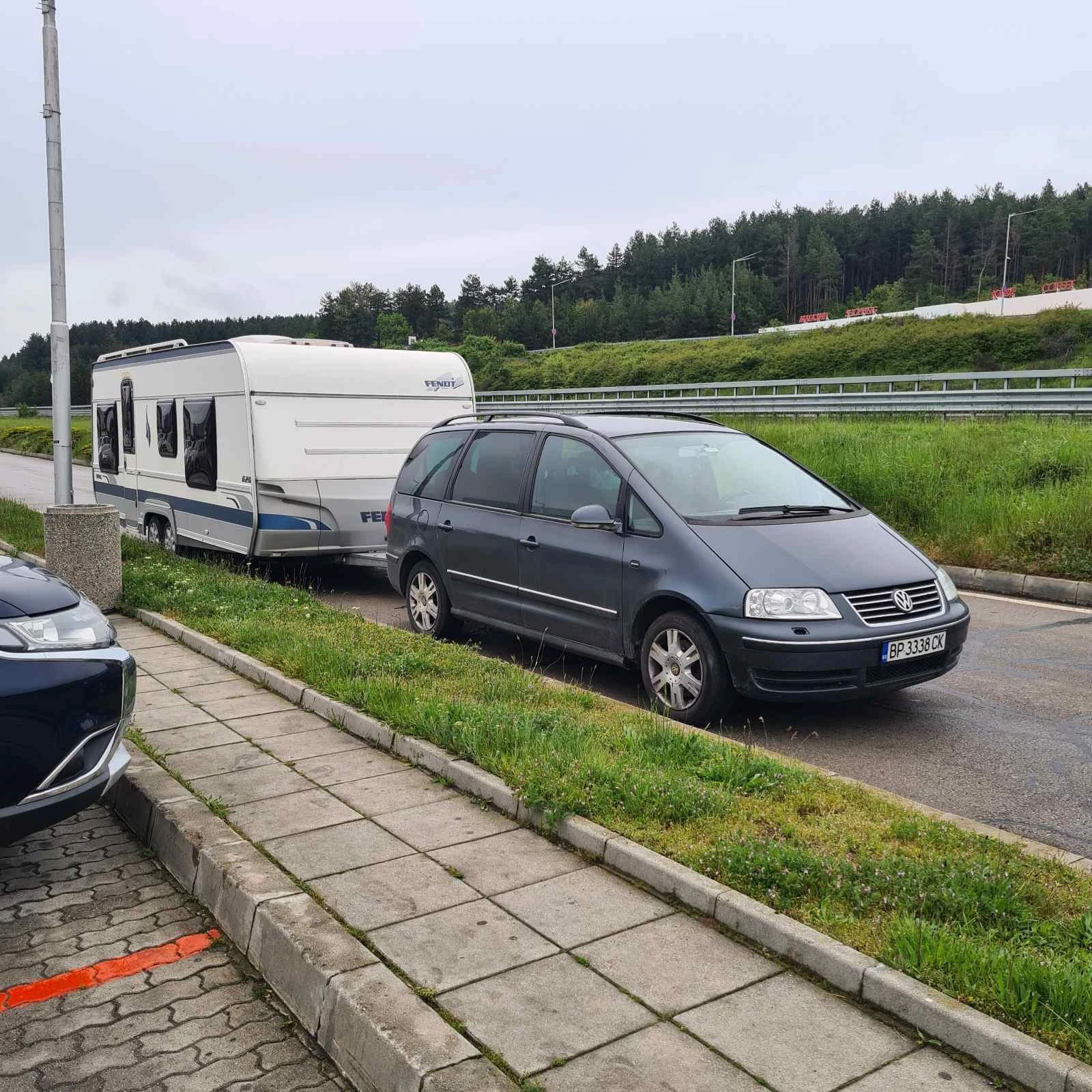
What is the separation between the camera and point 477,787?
4.68 metres

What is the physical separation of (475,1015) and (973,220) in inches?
4754

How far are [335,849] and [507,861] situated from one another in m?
0.68

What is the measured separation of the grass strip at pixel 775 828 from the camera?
301cm

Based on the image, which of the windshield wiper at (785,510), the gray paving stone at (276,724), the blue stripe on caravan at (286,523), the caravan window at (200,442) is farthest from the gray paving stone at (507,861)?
the caravan window at (200,442)

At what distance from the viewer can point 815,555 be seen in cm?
611

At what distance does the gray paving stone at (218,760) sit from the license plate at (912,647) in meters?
3.28

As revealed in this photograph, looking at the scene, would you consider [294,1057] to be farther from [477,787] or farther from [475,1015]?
[477,787]

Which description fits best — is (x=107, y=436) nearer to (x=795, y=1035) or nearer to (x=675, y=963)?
(x=675, y=963)

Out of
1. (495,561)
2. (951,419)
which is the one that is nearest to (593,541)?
(495,561)

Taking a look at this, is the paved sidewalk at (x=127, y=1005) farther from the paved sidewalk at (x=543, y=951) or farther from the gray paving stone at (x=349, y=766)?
the gray paving stone at (x=349, y=766)

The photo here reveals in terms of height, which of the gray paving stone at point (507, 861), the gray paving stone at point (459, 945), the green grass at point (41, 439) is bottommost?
the green grass at point (41, 439)

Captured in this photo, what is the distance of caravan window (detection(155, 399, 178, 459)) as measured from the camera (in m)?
12.4

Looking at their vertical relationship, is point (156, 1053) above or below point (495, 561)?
below

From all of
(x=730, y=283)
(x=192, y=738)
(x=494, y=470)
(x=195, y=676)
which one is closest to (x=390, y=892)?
(x=192, y=738)
